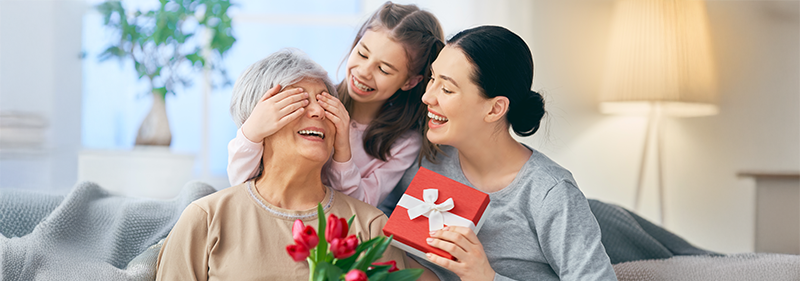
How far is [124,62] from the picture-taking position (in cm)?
287

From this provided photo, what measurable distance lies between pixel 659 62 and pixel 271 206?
2169 mm

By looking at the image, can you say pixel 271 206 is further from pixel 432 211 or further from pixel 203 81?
pixel 203 81

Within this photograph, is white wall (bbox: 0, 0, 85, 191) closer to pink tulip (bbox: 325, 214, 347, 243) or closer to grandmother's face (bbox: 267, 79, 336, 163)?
grandmother's face (bbox: 267, 79, 336, 163)

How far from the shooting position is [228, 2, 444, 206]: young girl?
4.29 feet

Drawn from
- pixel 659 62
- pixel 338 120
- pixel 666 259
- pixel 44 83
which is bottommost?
pixel 666 259

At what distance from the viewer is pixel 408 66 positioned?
56.2 inches

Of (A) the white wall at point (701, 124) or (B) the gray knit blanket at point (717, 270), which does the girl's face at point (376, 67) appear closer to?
(B) the gray knit blanket at point (717, 270)

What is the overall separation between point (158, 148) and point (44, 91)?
0.71 m

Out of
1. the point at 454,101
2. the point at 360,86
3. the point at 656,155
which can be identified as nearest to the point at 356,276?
the point at 454,101

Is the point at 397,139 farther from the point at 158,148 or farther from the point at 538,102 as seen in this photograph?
the point at 158,148

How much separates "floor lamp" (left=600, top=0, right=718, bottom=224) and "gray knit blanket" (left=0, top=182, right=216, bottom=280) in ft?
6.78

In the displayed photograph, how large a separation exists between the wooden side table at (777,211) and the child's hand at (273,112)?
2554 mm

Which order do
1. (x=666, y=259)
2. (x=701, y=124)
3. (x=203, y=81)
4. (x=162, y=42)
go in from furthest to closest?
1. (x=203, y=81)
2. (x=701, y=124)
3. (x=162, y=42)
4. (x=666, y=259)

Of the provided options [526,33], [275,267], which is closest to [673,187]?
[526,33]
